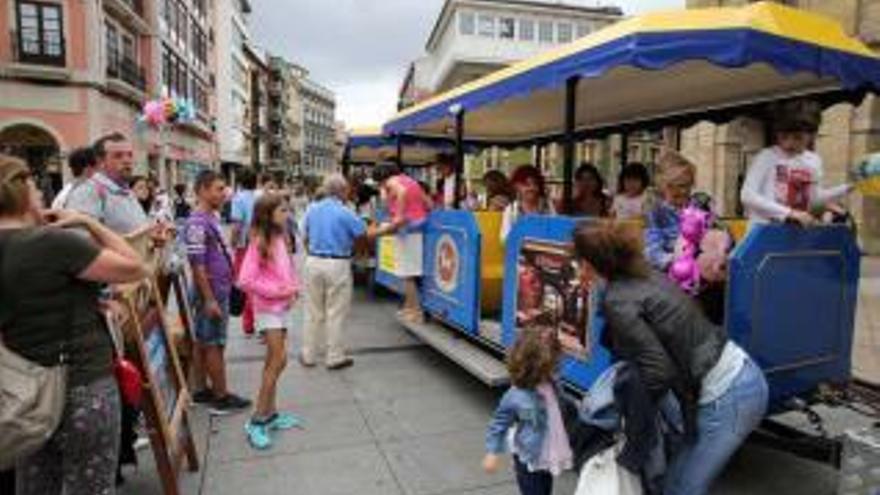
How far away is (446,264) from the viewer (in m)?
6.63

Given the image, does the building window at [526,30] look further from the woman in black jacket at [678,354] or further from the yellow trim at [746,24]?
the woman in black jacket at [678,354]

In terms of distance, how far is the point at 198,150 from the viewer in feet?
157

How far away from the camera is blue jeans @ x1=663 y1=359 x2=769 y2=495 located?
296 cm

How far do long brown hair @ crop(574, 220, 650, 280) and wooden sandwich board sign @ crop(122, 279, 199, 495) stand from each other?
2.23 meters

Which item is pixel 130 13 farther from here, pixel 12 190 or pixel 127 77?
pixel 12 190

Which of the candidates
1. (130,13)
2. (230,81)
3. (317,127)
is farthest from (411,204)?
(317,127)

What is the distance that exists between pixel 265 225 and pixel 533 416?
2.61m

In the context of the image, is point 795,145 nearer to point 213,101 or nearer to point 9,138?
point 9,138

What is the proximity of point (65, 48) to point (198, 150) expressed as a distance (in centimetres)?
2159

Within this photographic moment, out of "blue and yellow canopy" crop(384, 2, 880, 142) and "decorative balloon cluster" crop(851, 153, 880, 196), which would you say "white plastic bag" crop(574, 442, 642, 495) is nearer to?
"blue and yellow canopy" crop(384, 2, 880, 142)

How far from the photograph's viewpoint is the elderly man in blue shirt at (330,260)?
6320 mm

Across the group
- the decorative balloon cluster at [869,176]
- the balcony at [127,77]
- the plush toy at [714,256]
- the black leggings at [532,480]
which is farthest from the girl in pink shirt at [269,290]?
the balcony at [127,77]

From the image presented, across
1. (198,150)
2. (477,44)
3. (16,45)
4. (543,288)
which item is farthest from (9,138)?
(477,44)

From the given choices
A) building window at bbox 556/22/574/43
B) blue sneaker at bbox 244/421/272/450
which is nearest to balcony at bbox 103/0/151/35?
blue sneaker at bbox 244/421/272/450
